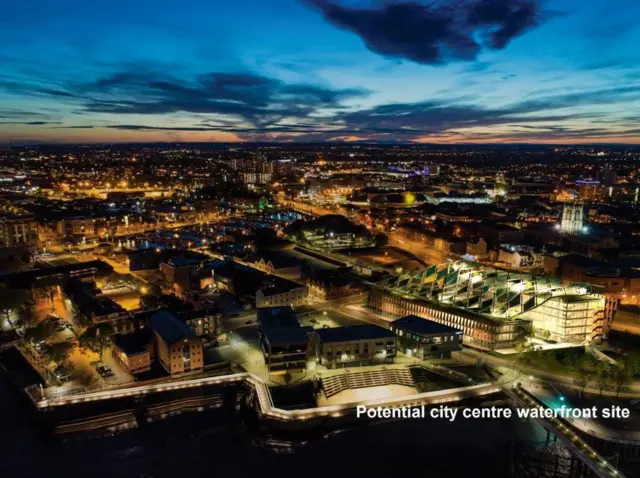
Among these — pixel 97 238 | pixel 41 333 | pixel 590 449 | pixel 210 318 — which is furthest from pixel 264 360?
pixel 97 238

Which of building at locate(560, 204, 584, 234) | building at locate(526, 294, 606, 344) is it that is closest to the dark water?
building at locate(526, 294, 606, 344)

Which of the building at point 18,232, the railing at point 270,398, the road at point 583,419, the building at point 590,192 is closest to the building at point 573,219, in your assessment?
the building at point 590,192

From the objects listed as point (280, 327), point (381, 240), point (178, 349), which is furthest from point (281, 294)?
point (381, 240)

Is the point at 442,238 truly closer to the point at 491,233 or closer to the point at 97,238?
the point at 491,233

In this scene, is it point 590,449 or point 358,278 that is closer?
point 590,449

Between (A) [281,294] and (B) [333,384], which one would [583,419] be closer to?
(B) [333,384]

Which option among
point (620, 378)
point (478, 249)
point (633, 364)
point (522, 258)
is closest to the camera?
point (620, 378)
